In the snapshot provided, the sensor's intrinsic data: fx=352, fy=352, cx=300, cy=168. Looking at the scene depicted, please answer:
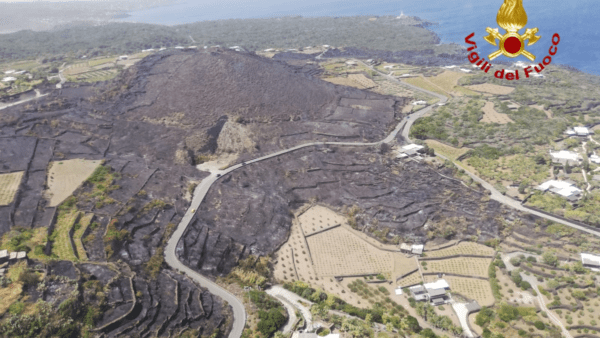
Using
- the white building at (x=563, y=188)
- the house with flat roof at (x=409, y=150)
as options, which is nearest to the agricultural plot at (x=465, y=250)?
the white building at (x=563, y=188)

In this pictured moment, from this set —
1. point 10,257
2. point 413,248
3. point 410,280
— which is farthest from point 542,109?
point 10,257

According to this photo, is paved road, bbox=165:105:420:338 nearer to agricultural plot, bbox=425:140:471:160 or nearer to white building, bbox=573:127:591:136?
agricultural plot, bbox=425:140:471:160

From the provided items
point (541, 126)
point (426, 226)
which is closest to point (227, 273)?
point (426, 226)

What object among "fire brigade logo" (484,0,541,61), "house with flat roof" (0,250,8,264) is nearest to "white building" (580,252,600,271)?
"fire brigade logo" (484,0,541,61)

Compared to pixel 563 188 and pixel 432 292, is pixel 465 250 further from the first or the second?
pixel 563 188

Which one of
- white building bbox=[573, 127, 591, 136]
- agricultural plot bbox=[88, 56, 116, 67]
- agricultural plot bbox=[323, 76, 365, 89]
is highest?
agricultural plot bbox=[88, 56, 116, 67]

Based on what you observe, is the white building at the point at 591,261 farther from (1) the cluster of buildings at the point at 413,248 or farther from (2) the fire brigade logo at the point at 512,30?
(2) the fire brigade logo at the point at 512,30
